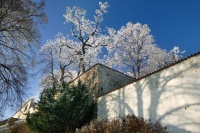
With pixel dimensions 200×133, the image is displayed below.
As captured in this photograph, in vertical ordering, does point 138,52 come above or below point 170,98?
above

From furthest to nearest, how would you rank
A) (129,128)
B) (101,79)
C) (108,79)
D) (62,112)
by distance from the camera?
1. (108,79)
2. (101,79)
3. (62,112)
4. (129,128)

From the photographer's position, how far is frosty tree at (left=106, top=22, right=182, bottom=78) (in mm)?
27469

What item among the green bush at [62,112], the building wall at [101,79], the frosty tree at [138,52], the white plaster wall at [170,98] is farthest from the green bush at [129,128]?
the frosty tree at [138,52]

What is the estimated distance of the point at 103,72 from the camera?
14.3 metres

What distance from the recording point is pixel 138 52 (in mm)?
28031

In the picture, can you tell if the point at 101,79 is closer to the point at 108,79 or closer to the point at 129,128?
the point at 108,79

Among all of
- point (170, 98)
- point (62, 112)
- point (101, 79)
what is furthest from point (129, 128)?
point (101, 79)

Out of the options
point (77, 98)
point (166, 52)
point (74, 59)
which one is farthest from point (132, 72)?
point (77, 98)

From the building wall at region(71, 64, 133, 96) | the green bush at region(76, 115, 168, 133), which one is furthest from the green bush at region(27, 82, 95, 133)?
the green bush at region(76, 115, 168, 133)

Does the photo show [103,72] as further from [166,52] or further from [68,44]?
[166,52]

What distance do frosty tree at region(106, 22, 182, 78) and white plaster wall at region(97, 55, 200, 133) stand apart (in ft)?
53.3

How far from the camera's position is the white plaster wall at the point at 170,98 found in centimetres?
751

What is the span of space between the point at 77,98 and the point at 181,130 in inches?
251

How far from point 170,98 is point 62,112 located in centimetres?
593
